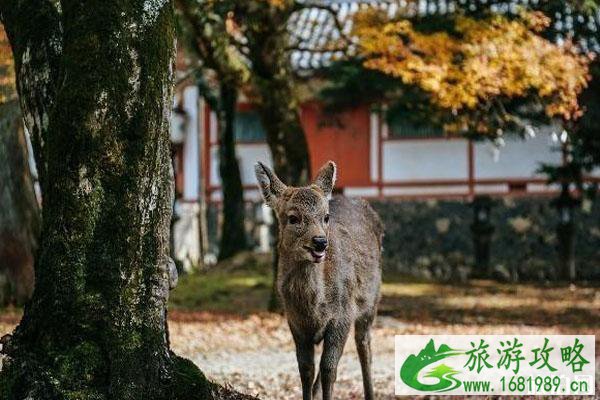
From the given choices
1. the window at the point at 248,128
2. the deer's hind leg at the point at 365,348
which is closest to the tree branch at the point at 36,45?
the deer's hind leg at the point at 365,348

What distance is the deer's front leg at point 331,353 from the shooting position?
6.34m

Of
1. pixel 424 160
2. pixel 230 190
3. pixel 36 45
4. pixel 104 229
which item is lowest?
pixel 104 229

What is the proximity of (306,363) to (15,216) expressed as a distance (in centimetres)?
805

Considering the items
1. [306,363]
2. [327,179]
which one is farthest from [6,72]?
[306,363]

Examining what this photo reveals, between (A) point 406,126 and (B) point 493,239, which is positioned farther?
(A) point 406,126

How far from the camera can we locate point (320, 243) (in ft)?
19.9

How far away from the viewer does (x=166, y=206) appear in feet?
A: 17.7

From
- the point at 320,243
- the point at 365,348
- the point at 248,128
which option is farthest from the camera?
the point at 248,128

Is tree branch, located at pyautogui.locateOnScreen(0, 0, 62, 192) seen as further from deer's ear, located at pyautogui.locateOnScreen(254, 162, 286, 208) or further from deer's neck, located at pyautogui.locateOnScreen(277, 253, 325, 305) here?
deer's neck, located at pyautogui.locateOnScreen(277, 253, 325, 305)

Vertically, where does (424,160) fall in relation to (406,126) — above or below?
below

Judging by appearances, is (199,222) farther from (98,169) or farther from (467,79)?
(98,169)

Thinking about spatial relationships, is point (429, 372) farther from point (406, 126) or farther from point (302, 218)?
point (406, 126)

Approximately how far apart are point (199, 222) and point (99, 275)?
58.6 ft

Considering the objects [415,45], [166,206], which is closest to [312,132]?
[415,45]
